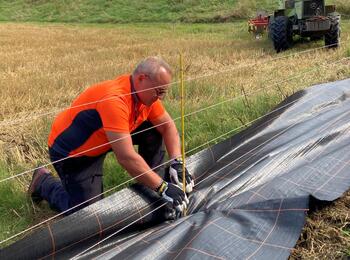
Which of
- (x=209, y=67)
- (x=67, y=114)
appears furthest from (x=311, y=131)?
(x=209, y=67)

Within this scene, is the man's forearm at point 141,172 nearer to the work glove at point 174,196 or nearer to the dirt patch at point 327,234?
the work glove at point 174,196

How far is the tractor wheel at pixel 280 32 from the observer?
10.6m

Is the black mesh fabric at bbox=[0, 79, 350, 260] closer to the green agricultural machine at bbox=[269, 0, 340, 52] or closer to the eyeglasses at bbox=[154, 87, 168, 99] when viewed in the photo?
the eyeglasses at bbox=[154, 87, 168, 99]

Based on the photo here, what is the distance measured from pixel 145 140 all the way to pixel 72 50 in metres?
10.2

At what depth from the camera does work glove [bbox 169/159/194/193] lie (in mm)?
2900

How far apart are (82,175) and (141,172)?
21.9 inches

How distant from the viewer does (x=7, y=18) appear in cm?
2869

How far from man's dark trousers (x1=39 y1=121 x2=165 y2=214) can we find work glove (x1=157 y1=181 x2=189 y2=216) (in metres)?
0.45

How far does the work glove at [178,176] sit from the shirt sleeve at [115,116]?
0.39m

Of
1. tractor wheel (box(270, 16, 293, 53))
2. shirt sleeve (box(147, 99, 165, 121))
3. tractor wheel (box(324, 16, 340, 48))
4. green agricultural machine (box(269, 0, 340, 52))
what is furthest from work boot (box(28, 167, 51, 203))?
tractor wheel (box(324, 16, 340, 48))

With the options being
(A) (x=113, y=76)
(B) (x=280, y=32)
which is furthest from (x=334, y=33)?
(A) (x=113, y=76)

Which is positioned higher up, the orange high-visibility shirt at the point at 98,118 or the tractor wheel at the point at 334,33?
the orange high-visibility shirt at the point at 98,118

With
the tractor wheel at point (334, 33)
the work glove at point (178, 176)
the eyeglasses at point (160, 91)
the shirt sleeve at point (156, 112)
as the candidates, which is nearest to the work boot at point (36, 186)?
the shirt sleeve at point (156, 112)

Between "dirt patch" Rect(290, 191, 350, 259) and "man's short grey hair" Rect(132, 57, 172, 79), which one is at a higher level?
"man's short grey hair" Rect(132, 57, 172, 79)
